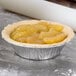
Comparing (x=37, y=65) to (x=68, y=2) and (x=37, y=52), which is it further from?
(x=68, y=2)

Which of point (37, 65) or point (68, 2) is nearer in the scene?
point (37, 65)

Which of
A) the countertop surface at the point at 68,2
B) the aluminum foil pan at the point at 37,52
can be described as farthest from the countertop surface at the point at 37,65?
the countertop surface at the point at 68,2

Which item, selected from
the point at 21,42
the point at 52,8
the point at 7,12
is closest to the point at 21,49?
the point at 21,42

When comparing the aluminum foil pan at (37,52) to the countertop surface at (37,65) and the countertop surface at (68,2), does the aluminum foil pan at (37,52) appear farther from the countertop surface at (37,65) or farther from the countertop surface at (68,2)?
the countertop surface at (68,2)

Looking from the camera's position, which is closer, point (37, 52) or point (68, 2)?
point (37, 52)

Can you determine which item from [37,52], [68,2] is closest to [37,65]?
[37,52]

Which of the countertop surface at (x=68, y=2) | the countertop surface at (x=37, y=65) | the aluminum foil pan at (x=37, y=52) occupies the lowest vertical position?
the countertop surface at (x=37, y=65)

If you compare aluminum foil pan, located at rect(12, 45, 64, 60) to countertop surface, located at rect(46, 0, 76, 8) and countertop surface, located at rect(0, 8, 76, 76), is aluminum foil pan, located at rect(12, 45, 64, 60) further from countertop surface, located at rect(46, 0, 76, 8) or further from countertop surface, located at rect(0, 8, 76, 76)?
countertop surface, located at rect(46, 0, 76, 8)

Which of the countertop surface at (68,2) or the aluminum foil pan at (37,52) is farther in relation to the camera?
the countertop surface at (68,2)

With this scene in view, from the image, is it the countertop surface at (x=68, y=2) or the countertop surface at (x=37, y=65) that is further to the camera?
the countertop surface at (x=68, y=2)

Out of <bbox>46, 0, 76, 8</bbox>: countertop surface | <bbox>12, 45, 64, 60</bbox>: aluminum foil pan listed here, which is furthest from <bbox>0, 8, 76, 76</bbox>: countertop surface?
<bbox>46, 0, 76, 8</bbox>: countertop surface

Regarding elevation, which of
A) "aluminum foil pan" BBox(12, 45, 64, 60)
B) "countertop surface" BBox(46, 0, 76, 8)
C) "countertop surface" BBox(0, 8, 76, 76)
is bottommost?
"countertop surface" BBox(0, 8, 76, 76)

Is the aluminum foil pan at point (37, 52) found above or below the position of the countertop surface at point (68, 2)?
below
